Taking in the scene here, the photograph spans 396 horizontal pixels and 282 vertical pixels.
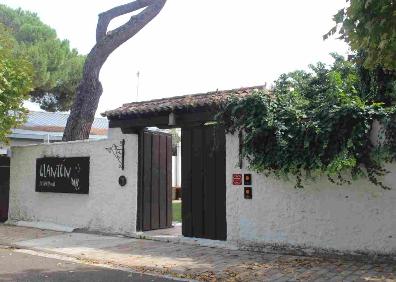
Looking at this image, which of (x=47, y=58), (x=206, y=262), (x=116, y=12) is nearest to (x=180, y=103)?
(x=206, y=262)

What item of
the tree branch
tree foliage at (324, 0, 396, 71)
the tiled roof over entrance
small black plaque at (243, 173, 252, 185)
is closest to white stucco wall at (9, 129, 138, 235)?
the tiled roof over entrance

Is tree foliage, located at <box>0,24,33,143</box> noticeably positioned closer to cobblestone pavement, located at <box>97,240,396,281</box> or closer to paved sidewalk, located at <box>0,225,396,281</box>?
paved sidewalk, located at <box>0,225,396,281</box>

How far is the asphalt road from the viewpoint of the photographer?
7.08 metres

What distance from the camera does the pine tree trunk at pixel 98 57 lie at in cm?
1541

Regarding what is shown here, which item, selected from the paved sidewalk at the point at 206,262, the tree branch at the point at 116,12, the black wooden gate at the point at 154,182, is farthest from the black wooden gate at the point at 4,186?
the black wooden gate at the point at 154,182

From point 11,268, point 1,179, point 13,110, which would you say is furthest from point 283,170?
point 1,179

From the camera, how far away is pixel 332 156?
781 cm

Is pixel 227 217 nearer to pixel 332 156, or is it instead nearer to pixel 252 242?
pixel 252 242

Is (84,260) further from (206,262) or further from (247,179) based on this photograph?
(247,179)

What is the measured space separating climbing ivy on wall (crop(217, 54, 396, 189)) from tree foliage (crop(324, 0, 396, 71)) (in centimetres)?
240

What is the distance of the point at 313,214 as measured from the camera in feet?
27.9

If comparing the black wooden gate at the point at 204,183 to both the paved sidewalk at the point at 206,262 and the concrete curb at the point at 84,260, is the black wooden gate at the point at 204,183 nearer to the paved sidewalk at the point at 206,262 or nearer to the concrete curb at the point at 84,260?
the paved sidewalk at the point at 206,262

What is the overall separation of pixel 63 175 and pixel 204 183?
456cm

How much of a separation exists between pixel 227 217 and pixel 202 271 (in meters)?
2.32
